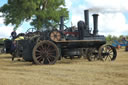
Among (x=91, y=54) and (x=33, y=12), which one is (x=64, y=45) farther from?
(x=33, y=12)

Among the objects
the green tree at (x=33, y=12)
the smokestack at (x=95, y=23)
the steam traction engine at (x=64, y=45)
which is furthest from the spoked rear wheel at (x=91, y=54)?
the green tree at (x=33, y=12)

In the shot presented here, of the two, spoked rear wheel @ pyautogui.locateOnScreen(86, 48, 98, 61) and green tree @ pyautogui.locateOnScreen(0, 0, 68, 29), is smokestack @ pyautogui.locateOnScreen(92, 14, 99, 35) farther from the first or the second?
green tree @ pyautogui.locateOnScreen(0, 0, 68, 29)

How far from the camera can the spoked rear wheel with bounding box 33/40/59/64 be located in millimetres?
9133

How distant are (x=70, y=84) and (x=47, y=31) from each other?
465cm

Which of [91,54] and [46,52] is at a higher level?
[46,52]

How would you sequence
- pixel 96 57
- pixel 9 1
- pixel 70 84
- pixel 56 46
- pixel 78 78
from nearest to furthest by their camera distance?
pixel 70 84
pixel 78 78
pixel 56 46
pixel 96 57
pixel 9 1

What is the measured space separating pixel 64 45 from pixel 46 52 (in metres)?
0.92

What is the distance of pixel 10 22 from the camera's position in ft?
92.0

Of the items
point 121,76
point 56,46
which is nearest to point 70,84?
point 121,76

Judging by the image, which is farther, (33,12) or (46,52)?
(33,12)

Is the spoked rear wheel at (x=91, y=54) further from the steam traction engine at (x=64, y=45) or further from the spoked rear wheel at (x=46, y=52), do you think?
the spoked rear wheel at (x=46, y=52)

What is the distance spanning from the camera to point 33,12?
2712 cm

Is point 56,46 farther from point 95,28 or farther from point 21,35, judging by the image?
point 21,35

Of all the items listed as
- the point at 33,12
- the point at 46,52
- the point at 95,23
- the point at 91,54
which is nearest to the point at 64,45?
the point at 46,52
